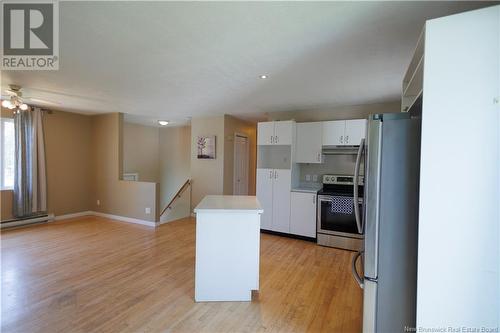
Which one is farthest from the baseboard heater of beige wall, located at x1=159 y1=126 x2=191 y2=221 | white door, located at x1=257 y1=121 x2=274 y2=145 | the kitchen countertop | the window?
the kitchen countertop

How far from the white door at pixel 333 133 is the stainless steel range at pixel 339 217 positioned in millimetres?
602

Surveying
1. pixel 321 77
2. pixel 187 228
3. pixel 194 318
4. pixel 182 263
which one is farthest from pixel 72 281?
pixel 321 77

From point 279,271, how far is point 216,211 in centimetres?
136

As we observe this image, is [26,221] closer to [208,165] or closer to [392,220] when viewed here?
[208,165]

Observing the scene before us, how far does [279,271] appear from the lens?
3027mm

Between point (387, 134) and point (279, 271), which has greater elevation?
point (387, 134)

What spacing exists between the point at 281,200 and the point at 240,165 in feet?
6.60

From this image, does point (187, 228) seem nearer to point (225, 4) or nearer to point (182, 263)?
point (182, 263)

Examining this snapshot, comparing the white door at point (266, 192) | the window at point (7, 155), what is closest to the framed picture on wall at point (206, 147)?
the white door at point (266, 192)

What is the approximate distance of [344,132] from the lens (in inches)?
158

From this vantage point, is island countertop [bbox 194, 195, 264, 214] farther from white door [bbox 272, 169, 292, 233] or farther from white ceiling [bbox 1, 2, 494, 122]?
white door [bbox 272, 169, 292, 233]

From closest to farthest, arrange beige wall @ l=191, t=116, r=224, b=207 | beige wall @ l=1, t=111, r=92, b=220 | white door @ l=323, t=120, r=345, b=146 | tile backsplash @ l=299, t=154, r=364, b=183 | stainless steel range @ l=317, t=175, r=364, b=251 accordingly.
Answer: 1. stainless steel range @ l=317, t=175, r=364, b=251
2. white door @ l=323, t=120, r=345, b=146
3. tile backsplash @ l=299, t=154, r=364, b=183
4. beige wall @ l=1, t=111, r=92, b=220
5. beige wall @ l=191, t=116, r=224, b=207

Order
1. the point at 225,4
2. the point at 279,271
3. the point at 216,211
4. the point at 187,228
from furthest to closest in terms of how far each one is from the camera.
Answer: the point at 187,228, the point at 279,271, the point at 216,211, the point at 225,4

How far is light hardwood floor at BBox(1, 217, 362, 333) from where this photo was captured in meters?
2.02
